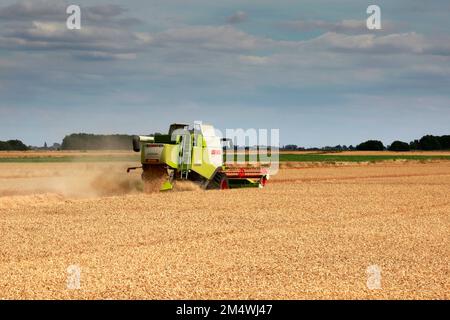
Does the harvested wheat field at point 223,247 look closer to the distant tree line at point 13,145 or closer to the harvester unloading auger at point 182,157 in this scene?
the harvester unloading auger at point 182,157

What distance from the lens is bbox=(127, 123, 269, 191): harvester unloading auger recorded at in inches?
1093

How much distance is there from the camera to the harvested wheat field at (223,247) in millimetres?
11461

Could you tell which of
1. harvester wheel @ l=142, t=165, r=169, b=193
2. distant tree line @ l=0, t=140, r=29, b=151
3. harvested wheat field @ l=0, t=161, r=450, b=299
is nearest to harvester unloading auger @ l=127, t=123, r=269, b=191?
harvester wheel @ l=142, t=165, r=169, b=193

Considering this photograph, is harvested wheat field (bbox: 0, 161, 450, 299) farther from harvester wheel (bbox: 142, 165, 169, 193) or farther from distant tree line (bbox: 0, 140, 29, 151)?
distant tree line (bbox: 0, 140, 29, 151)

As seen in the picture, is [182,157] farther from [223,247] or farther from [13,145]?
[13,145]

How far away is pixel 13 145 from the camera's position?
497ft

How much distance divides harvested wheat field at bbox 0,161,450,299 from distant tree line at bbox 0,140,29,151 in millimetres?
128632

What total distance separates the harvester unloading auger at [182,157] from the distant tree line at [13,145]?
5010 inches

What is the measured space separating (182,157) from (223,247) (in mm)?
13124

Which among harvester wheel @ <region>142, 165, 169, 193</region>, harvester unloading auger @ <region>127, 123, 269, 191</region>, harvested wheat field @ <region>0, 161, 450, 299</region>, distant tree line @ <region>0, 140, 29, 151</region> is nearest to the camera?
harvested wheat field @ <region>0, 161, 450, 299</region>

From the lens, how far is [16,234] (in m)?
17.4
